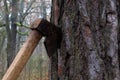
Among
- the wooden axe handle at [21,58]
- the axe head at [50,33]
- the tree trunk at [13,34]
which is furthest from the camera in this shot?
the tree trunk at [13,34]

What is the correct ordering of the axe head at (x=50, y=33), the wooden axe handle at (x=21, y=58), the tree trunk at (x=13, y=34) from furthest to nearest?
the tree trunk at (x=13, y=34) < the axe head at (x=50, y=33) < the wooden axe handle at (x=21, y=58)

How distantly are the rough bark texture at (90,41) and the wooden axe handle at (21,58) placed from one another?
5.5 inches

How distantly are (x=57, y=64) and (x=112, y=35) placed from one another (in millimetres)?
301

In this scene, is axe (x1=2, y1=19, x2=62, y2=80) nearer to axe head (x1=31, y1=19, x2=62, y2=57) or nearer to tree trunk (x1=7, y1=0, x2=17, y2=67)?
axe head (x1=31, y1=19, x2=62, y2=57)

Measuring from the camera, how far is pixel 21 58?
1.20 m

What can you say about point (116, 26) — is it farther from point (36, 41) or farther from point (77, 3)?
point (36, 41)

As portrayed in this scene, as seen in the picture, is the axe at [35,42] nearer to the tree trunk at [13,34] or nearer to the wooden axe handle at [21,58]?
the wooden axe handle at [21,58]

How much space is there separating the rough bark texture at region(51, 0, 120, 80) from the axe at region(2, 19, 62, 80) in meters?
0.04

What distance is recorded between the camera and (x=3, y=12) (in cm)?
1627

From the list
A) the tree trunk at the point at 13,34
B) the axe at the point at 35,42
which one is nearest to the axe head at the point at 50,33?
the axe at the point at 35,42

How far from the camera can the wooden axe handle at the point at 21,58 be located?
3.84 feet

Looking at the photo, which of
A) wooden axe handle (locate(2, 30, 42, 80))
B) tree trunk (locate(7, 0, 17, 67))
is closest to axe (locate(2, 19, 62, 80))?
wooden axe handle (locate(2, 30, 42, 80))

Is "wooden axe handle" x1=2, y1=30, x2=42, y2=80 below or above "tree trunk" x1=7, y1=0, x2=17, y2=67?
above

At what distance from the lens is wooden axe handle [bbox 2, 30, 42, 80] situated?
1.17 m
